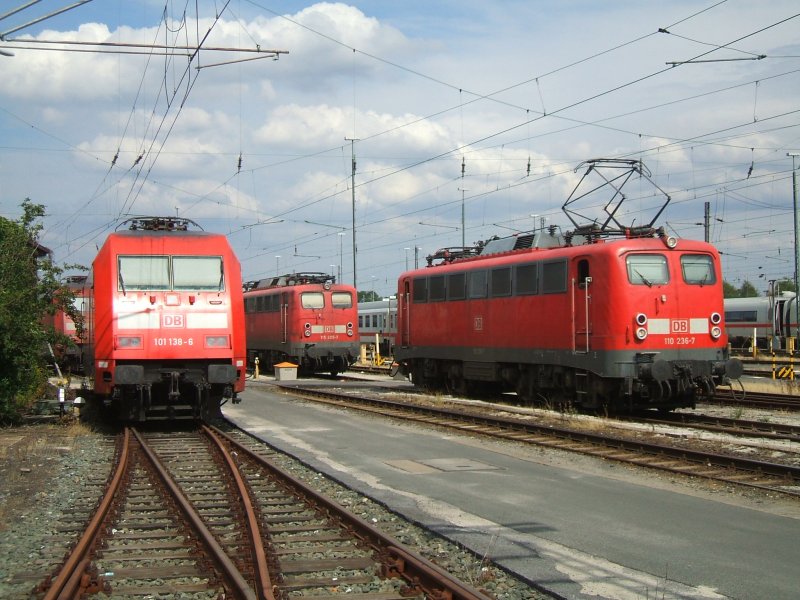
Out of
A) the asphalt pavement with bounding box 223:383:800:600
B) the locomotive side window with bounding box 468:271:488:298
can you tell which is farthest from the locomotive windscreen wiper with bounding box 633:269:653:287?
the locomotive side window with bounding box 468:271:488:298

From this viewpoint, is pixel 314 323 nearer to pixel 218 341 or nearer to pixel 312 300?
pixel 312 300

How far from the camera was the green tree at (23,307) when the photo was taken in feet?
51.5

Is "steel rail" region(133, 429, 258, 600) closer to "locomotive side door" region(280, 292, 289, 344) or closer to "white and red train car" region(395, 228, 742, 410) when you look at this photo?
"white and red train car" region(395, 228, 742, 410)

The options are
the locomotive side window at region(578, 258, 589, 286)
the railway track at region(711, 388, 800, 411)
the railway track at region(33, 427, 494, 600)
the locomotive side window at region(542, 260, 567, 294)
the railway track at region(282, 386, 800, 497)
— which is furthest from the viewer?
the railway track at region(711, 388, 800, 411)

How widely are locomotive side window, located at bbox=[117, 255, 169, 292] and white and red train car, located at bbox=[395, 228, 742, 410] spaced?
7938 mm

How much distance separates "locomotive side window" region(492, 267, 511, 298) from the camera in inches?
805

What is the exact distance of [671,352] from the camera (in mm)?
16828

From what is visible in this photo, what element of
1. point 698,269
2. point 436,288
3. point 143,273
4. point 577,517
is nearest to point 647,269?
point 698,269

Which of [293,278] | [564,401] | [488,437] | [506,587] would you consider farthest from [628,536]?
[293,278]

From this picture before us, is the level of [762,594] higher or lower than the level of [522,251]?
lower

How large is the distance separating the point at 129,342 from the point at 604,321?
860 cm

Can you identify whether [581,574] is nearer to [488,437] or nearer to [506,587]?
[506,587]

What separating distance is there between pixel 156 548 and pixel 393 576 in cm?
215

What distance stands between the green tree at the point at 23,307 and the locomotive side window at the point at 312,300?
16510mm
